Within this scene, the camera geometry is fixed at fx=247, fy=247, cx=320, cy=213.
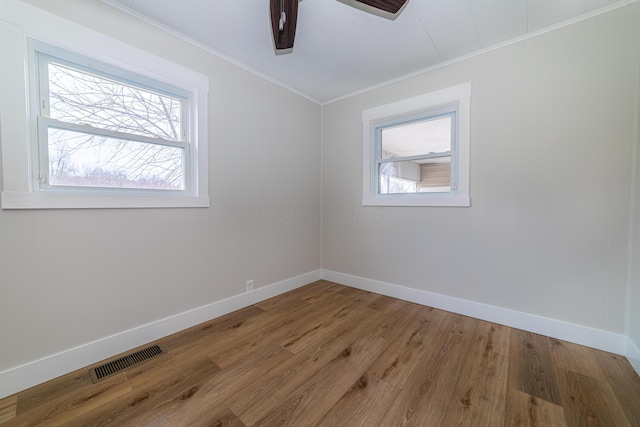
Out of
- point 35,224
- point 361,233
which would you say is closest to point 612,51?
point 361,233

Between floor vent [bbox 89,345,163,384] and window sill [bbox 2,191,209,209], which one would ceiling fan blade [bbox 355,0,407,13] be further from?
floor vent [bbox 89,345,163,384]

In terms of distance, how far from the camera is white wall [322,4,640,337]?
5.93ft

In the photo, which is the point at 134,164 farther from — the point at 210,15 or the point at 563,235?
the point at 563,235

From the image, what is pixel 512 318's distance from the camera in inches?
86.5

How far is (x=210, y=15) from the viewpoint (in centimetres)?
188

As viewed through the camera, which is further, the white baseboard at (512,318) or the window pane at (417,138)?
the window pane at (417,138)

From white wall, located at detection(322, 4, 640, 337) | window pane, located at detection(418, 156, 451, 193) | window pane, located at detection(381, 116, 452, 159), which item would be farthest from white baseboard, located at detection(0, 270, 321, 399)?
window pane, located at detection(381, 116, 452, 159)

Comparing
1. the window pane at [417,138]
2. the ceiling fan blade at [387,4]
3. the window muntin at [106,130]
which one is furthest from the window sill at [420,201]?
the window muntin at [106,130]

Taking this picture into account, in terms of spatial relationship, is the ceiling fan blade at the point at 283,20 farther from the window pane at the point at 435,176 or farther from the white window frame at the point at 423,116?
the window pane at the point at 435,176

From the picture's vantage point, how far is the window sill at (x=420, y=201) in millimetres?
2416

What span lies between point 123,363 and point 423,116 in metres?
3.41

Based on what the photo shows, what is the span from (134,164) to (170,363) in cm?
151

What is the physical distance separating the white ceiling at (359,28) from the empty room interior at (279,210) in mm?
21

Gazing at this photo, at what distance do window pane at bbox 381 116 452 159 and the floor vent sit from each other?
2.95 metres
